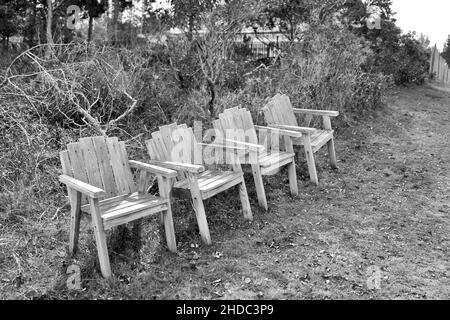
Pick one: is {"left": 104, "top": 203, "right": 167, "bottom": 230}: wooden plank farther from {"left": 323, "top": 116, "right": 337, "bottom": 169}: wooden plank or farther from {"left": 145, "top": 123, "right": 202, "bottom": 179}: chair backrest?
{"left": 323, "top": 116, "right": 337, "bottom": 169}: wooden plank

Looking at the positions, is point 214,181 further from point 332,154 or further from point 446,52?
point 446,52

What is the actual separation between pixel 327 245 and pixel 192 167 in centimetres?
131

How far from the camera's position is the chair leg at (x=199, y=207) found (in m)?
3.42

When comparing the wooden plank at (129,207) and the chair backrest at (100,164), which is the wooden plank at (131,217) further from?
the chair backrest at (100,164)

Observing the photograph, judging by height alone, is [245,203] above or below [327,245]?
above

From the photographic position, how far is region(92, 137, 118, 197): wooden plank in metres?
3.33

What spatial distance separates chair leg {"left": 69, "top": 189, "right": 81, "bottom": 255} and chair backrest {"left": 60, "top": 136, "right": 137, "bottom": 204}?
15cm

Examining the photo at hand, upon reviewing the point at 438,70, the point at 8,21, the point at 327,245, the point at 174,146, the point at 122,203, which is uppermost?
the point at 8,21

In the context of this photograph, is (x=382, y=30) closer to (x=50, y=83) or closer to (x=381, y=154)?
(x=381, y=154)

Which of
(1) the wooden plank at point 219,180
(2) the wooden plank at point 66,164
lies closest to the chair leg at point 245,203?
(1) the wooden plank at point 219,180

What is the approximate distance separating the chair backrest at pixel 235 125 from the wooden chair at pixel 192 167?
0.29 m

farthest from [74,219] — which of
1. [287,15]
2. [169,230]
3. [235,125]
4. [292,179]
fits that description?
[287,15]

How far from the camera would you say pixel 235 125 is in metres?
4.46

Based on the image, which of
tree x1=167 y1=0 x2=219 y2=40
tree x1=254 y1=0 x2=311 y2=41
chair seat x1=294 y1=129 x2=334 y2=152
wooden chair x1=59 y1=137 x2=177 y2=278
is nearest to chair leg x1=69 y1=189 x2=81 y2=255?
wooden chair x1=59 y1=137 x2=177 y2=278
